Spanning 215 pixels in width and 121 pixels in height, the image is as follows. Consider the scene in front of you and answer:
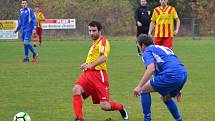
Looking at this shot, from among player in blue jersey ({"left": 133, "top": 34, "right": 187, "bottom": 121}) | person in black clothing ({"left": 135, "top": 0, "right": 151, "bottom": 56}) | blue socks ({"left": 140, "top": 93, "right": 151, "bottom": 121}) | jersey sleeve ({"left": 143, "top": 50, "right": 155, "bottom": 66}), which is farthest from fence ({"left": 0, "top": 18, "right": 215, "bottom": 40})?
jersey sleeve ({"left": 143, "top": 50, "right": 155, "bottom": 66})

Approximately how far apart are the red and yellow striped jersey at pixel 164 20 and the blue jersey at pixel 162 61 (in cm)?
621

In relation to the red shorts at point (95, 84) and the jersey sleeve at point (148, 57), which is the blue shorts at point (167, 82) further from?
the red shorts at point (95, 84)

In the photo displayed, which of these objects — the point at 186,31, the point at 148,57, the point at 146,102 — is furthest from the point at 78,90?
the point at 186,31

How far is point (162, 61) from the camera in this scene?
7.41m

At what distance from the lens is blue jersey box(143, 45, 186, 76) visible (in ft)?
24.0

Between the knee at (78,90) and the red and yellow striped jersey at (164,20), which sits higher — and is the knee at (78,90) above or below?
below

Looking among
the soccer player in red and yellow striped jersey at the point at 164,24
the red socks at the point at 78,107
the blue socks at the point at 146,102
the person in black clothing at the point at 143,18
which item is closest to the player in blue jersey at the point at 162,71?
the blue socks at the point at 146,102

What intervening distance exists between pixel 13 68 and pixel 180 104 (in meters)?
7.55

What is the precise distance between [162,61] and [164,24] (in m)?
6.66

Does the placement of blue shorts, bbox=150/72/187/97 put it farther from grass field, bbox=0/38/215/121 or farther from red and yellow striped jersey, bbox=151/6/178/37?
red and yellow striped jersey, bbox=151/6/178/37

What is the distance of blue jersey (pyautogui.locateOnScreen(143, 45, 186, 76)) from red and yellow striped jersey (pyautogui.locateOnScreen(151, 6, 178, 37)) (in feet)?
20.4

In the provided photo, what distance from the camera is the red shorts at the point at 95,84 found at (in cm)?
823

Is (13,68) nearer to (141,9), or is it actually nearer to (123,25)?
(141,9)

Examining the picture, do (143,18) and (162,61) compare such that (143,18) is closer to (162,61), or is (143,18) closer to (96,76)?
(96,76)
